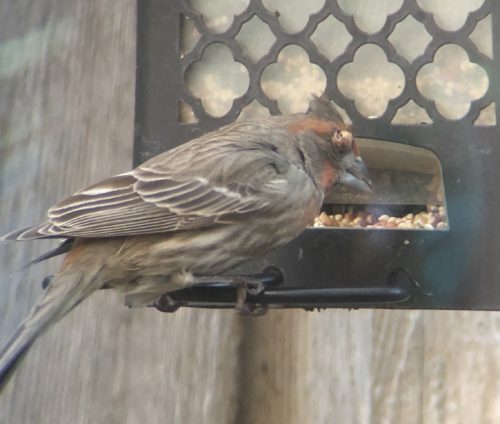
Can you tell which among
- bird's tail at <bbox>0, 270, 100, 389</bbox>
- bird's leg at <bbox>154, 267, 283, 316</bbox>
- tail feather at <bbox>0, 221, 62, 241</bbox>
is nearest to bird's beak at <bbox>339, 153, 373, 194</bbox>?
bird's leg at <bbox>154, 267, 283, 316</bbox>

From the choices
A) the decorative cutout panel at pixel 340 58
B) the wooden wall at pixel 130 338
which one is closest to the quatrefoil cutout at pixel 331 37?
the decorative cutout panel at pixel 340 58

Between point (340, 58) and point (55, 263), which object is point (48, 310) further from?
point (340, 58)

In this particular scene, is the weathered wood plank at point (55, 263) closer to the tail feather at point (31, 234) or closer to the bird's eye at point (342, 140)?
the tail feather at point (31, 234)

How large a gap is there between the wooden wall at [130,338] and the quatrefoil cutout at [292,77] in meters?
0.44

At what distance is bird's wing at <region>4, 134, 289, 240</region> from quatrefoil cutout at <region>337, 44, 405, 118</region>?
0.97 feet

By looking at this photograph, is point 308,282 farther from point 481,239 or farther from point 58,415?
point 58,415

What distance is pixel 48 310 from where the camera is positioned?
450 centimetres

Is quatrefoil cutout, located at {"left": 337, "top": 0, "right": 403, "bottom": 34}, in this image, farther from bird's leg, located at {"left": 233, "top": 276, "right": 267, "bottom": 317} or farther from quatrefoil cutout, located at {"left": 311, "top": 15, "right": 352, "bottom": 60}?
bird's leg, located at {"left": 233, "top": 276, "right": 267, "bottom": 317}

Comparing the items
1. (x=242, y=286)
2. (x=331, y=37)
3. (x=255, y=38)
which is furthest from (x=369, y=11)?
(x=242, y=286)

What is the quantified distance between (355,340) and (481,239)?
58 centimetres

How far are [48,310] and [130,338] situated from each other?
616mm

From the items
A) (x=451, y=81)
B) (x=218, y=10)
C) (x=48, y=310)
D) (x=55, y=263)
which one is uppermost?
(x=218, y=10)

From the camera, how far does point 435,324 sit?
5156mm

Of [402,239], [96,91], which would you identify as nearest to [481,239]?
[402,239]
